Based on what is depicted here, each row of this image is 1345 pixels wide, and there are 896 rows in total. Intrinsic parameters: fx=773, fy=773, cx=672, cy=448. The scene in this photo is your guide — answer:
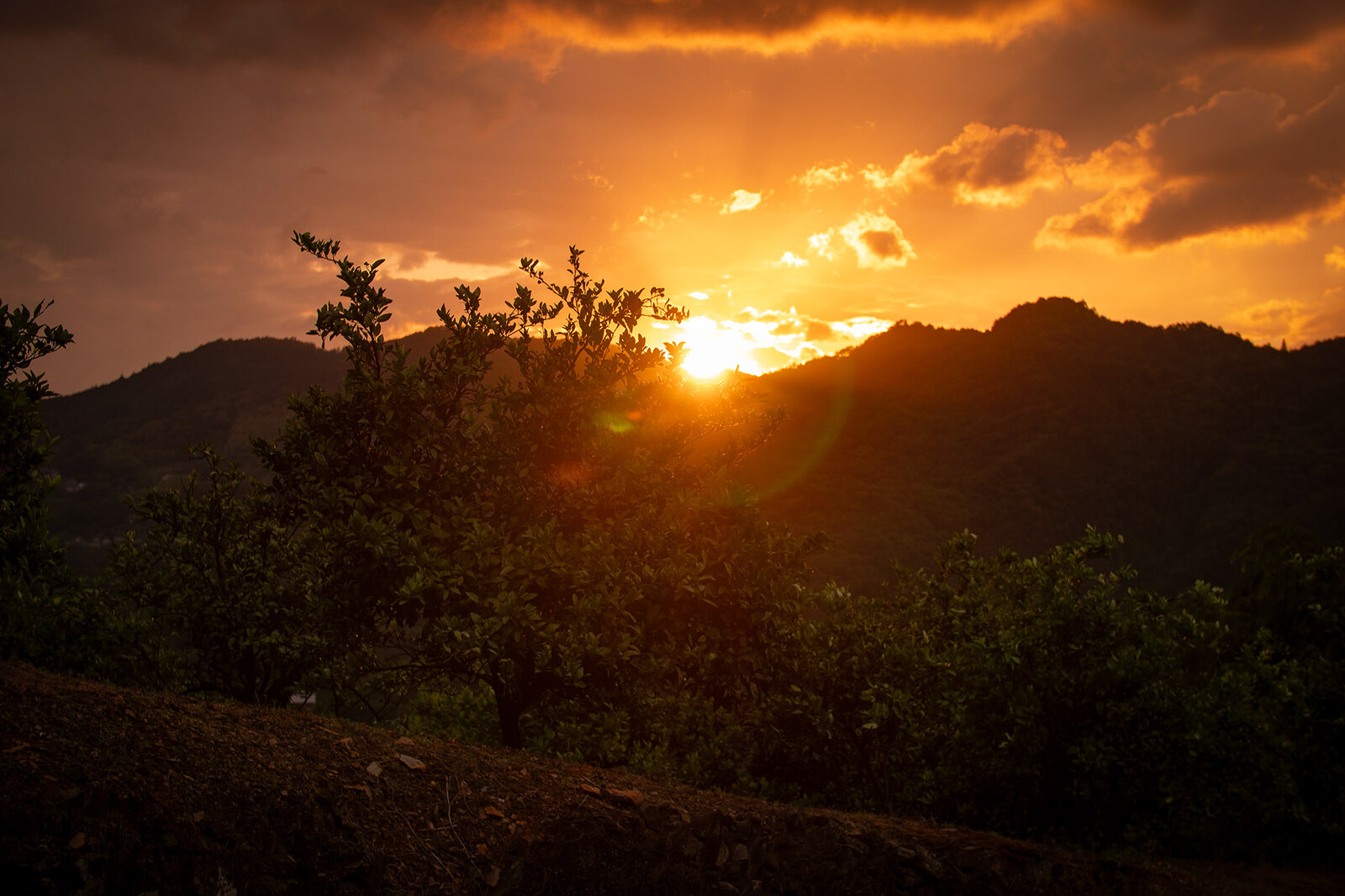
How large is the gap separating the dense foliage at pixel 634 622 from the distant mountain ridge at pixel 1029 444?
5479 centimetres

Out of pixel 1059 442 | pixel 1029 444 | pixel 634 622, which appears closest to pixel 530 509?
pixel 634 622

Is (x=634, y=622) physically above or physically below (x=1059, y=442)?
below

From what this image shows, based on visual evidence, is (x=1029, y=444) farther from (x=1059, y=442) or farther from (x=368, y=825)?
(x=368, y=825)

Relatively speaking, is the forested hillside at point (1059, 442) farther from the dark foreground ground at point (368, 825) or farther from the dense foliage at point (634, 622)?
the dark foreground ground at point (368, 825)

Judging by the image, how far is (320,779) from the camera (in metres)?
6.62

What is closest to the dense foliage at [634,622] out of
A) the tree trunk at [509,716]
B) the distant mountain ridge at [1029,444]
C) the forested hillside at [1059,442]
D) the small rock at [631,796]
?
the tree trunk at [509,716]

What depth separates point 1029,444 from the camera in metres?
98.5

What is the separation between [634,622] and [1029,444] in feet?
328

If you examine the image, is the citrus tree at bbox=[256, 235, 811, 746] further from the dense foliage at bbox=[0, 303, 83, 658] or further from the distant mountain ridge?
the distant mountain ridge

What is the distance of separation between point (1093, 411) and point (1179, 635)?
348ft

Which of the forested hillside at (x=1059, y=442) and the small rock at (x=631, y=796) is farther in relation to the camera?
the forested hillside at (x=1059, y=442)

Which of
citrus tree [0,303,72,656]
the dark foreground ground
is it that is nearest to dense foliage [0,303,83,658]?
citrus tree [0,303,72,656]

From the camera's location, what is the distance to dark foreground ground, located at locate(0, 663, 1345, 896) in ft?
18.1

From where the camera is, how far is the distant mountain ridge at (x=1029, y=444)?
83375 millimetres
